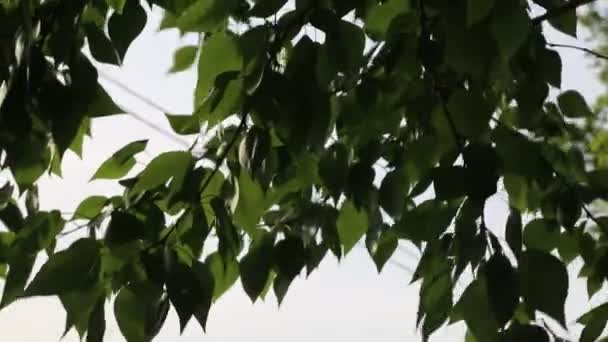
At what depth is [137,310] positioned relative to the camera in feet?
2.28

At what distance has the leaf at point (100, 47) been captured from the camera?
816mm

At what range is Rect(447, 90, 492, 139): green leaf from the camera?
741mm

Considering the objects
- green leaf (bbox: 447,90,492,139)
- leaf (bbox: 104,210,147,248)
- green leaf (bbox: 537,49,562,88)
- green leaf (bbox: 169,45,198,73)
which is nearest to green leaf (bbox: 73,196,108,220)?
leaf (bbox: 104,210,147,248)

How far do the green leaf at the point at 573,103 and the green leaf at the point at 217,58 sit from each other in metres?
0.48

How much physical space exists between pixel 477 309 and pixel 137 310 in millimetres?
282

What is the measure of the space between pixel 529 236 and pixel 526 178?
90 millimetres

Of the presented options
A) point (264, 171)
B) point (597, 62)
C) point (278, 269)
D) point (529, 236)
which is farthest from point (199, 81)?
point (597, 62)

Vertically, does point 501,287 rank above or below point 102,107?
below

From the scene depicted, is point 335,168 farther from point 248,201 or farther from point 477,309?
point 477,309

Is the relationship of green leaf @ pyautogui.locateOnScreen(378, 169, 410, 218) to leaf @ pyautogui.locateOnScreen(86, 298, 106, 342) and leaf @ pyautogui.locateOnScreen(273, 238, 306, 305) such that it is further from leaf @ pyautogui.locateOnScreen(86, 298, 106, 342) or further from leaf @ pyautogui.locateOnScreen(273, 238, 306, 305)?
leaf @ pyautogui.locateOnScreen(86, 298, 106, 342)

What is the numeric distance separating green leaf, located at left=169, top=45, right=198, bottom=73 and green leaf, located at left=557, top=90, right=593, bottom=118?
454 millimetres

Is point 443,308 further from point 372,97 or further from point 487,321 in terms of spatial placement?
point 372,97

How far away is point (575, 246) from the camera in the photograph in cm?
92

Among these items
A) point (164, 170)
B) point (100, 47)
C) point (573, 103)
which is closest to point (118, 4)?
point (100, 47)
